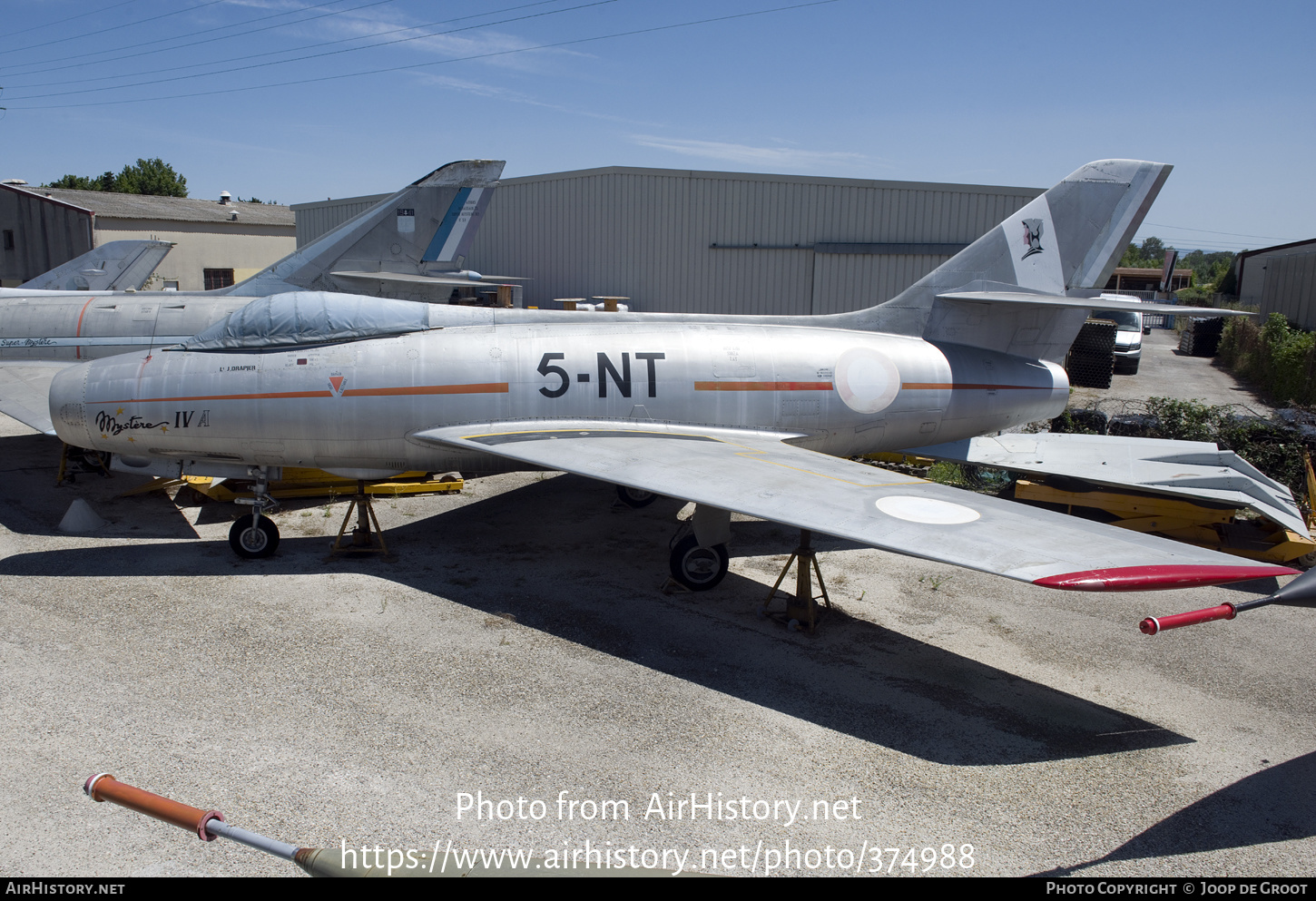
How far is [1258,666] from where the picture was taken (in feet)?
24.5

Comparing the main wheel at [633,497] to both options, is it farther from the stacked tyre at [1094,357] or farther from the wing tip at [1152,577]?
the stacked tyre at [1094,357]

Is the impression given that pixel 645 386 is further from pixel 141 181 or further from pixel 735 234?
pixel 141 181

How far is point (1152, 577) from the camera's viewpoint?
17.9 feet

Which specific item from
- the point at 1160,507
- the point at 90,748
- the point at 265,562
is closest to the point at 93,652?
the point at 90,748

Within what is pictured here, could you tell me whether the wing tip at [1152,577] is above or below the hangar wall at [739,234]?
below

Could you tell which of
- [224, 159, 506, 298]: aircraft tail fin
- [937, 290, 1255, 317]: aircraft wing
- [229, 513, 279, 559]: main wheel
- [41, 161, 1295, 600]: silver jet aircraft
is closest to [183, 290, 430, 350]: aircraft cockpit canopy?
[41, 161, 1295, 600]: silver jet aircraft

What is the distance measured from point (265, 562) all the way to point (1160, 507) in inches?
453

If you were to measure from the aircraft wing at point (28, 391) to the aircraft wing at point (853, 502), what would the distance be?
619 centimetres

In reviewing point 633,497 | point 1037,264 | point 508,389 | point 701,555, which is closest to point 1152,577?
point 701,555

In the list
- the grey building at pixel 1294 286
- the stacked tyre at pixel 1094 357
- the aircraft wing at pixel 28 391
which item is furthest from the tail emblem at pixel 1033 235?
the grey building at pixel 1294 286

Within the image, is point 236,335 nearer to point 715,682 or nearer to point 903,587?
point 715,682

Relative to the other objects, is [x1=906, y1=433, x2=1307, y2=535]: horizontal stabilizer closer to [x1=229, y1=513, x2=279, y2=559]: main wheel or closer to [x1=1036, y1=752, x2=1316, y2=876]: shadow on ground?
[x1=1036, y1=752, x2=1316, y2=876]: shadow on ground

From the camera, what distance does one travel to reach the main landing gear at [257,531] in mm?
9562

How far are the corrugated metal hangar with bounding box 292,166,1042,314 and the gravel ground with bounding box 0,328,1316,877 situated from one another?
39.7 feet
